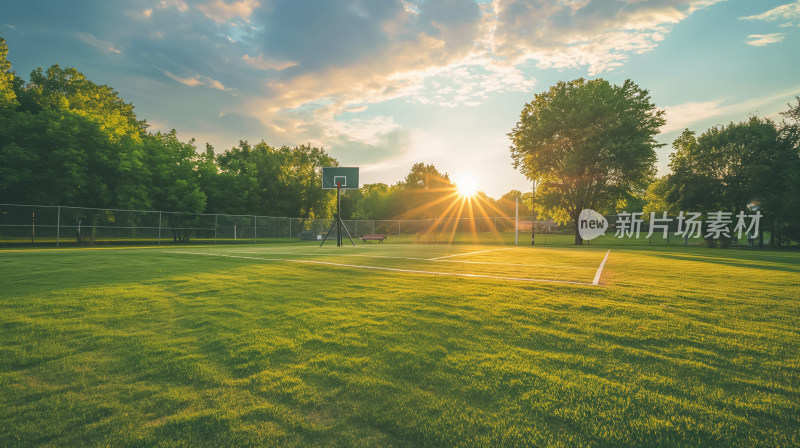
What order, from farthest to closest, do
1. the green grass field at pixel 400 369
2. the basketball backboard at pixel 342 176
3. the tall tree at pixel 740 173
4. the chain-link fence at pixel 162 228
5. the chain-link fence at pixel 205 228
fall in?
the basketball backboard at pixel 342 176 < the tall tree at pixel 740 173 < the chain-link fence at pixel 205 228 < the chain-link fence at pixel 162 228 < the green grass field at pixel 400 369

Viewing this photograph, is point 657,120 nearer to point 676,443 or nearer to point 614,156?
point 614,156

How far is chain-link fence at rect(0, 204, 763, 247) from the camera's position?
20109mm

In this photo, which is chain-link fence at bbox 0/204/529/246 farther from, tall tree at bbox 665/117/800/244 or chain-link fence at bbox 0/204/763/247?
tall tree at bbox 665/117/800/244

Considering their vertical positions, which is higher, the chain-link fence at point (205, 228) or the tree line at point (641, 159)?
the tree line at point (641, 159)

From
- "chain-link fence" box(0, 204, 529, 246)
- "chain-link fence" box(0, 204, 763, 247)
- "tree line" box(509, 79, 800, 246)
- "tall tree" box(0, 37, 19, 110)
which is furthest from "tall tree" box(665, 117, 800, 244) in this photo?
"tall tree" box(0, 37, 19, 110)

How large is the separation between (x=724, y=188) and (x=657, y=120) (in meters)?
7.99

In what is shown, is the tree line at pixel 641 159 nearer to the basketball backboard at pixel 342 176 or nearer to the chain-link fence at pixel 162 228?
the chain-link fence at pixel 162 228

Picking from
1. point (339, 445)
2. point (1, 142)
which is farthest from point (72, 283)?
point (1, 142)

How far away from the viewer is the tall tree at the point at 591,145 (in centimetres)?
2581

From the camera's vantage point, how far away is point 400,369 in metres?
2.77

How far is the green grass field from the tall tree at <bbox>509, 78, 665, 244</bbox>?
76.9 feet

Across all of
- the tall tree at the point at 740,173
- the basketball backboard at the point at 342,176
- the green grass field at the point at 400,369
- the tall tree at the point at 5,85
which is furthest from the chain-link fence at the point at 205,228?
the green grass field at the point at 400,369

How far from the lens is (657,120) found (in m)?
26.8

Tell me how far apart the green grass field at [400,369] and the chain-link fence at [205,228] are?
59.4ft
